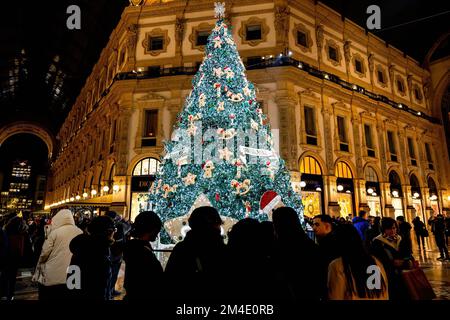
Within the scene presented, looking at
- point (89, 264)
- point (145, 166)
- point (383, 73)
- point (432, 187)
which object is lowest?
point (89, 264)

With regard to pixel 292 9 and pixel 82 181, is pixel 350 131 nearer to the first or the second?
pixel 292 9

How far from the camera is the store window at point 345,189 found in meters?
18.2

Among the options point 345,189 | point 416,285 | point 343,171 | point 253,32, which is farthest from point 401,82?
point 416,285

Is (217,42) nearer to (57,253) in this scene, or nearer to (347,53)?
(57,253)

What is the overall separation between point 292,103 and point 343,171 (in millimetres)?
6091

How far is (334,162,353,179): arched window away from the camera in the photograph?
1868cm

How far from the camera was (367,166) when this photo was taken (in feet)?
66.6

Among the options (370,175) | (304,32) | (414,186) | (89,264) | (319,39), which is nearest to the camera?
(89,264)

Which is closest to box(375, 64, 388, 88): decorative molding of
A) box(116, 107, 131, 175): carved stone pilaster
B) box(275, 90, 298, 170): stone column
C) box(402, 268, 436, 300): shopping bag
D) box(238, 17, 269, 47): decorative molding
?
box(275, 90, 298, 170): stone column

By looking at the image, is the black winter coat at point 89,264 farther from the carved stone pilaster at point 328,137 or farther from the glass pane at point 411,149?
the glass pane at point 411,149

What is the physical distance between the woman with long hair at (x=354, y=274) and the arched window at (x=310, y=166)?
15246 millimetres

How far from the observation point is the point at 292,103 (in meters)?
17.0

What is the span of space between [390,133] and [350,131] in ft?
18.5
